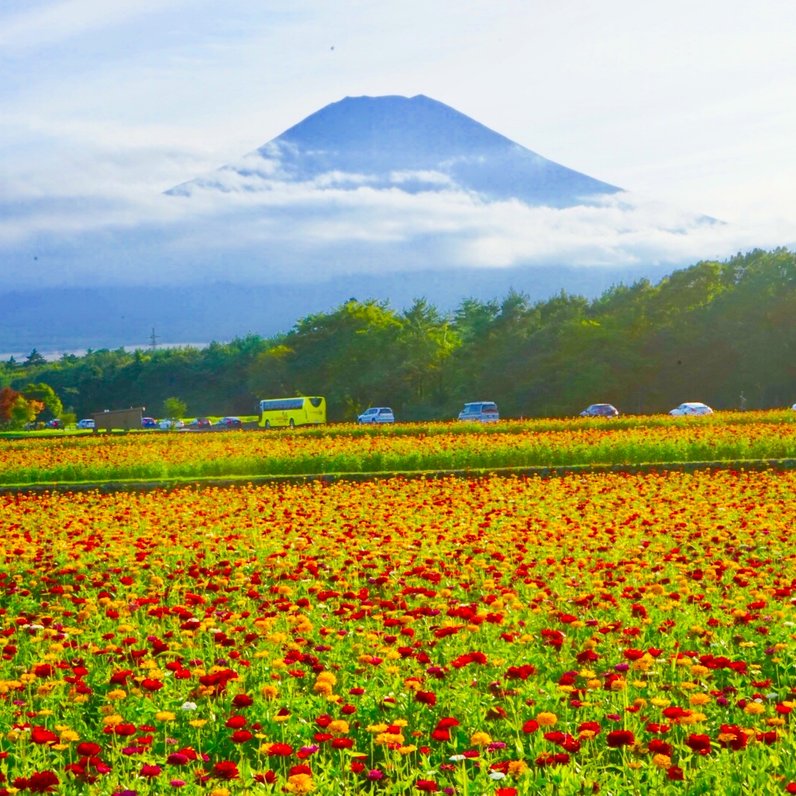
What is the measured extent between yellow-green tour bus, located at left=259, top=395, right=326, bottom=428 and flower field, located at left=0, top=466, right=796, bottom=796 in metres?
51.2

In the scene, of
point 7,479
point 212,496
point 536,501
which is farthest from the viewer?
point 7,479

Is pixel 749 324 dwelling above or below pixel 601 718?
above

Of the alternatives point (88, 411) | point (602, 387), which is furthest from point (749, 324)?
point (88, 411)

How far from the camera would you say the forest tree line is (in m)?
54.5

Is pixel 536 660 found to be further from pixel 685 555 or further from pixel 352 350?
pixel 352 350

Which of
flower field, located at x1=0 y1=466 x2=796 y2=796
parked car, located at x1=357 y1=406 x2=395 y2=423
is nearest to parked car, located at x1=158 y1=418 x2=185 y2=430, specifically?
parked car, located at x1=357 y1=406 x2=395 y2=423

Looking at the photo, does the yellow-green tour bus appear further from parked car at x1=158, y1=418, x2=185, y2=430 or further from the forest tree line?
parked car at x1=158, y1=418, x2=185, y2=430

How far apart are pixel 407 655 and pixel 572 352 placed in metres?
54.0

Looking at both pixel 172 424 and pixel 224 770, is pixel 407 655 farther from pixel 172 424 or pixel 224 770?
pixel 172 424

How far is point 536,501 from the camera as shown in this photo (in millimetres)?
13156

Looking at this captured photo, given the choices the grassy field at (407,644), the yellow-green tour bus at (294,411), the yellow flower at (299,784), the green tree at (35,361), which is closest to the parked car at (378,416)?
the yellow-green tour bus at (294,411)

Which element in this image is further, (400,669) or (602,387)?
(602,387)

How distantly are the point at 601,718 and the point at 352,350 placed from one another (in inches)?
2597

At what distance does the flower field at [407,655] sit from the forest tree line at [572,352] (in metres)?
43.7
